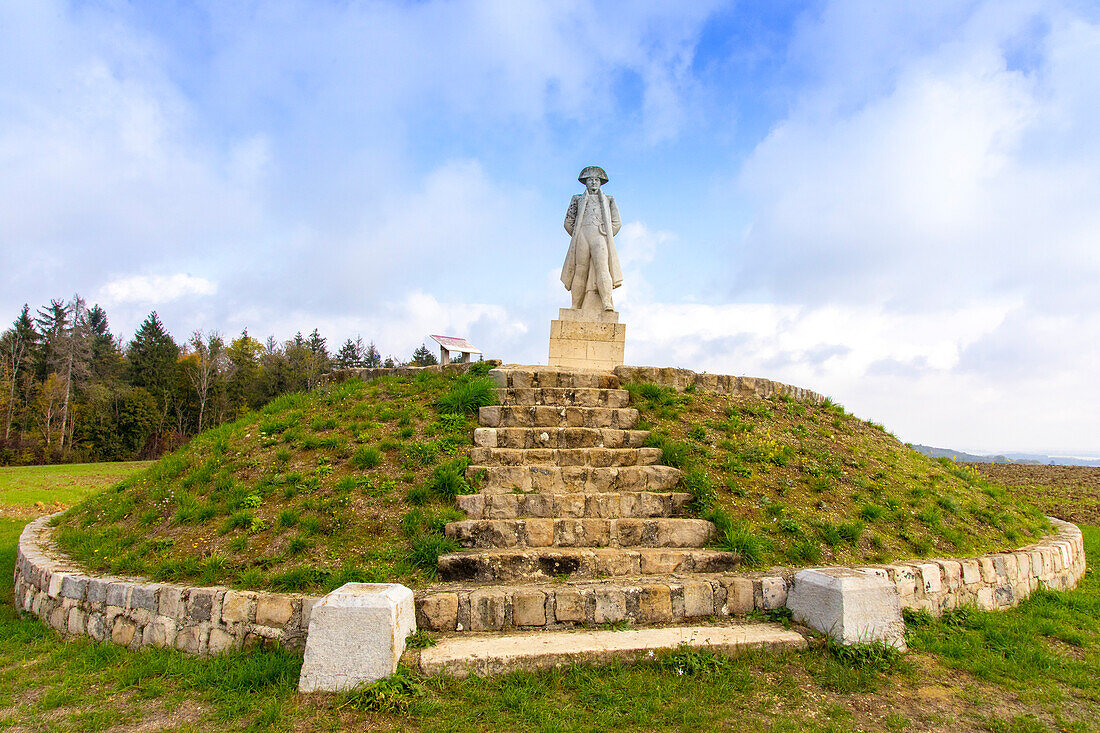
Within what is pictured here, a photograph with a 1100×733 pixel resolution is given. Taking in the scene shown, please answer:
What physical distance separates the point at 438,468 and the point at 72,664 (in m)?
2.98

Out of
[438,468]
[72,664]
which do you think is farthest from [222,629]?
[438,468]

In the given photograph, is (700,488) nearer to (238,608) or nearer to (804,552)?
(804,552)

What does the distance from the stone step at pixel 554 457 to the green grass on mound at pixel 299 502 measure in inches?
11.0

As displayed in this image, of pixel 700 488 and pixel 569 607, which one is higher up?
pixel 700 488

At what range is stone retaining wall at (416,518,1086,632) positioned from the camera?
12.7ft

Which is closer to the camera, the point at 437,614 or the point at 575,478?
the point at 437,614

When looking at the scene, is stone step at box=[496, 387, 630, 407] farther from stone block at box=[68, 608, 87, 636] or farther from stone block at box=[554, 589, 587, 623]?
stone block at box=[68, 608, 87, 636]

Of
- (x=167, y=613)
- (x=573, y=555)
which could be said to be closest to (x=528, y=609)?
(x=573, y=555)

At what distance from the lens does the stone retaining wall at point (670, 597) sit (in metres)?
3.87

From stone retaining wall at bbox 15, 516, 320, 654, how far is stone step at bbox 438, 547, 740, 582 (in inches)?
44.6

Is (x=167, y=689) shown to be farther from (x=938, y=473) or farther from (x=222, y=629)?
(x=938, y=473)

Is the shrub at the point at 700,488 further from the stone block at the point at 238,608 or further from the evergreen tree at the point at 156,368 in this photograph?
the evergreen tree at the point at 156,368

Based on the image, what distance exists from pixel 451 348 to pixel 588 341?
2.56m

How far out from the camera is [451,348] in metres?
8.95
